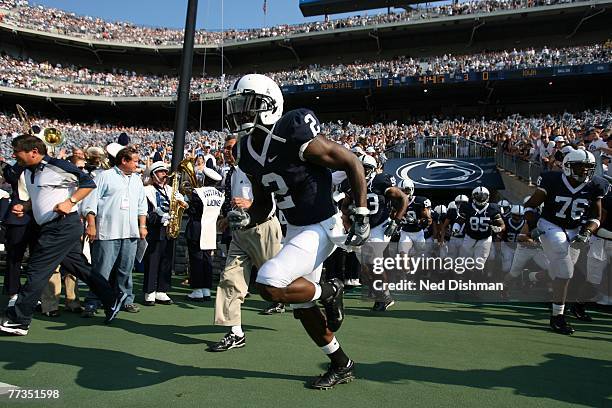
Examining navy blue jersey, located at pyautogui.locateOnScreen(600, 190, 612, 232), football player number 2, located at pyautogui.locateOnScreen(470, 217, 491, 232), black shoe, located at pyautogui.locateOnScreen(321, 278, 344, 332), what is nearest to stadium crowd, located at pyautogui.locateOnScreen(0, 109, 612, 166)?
football player number 2, located at pyautogui.locateOnScreen(470, 217, 491, 232)

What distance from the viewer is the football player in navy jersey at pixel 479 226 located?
8984 mm

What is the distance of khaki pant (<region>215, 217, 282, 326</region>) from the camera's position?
486 cm

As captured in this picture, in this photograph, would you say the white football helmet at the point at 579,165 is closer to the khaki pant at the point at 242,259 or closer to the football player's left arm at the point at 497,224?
the football player's left arm at the point at 497,224

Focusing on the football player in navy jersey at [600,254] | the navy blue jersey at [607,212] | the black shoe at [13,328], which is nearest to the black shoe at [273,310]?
the black shoe at [13,328]

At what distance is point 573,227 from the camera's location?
6.03m

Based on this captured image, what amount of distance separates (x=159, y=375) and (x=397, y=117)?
3453cm

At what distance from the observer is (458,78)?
99.4 ft

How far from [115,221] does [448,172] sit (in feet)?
46.9

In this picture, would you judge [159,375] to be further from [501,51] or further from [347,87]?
[501,51]

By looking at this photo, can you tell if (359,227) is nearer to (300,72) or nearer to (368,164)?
(368,164)

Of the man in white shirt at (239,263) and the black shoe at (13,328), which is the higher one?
the man in white shirt at (239,263)

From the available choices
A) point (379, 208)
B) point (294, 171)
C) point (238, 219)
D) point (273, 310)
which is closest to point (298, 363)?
point (238, 219)

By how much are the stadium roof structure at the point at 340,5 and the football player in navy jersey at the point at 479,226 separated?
3347 centimetres

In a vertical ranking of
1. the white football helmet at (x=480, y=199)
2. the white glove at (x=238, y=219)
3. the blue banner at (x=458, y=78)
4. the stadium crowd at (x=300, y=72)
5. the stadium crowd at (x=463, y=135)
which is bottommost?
the white glove at (x=238, y=219)
